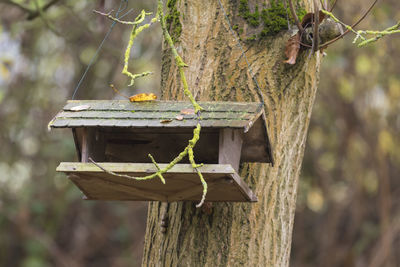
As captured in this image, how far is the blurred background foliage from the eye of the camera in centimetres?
705

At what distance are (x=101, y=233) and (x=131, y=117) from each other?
243 inches

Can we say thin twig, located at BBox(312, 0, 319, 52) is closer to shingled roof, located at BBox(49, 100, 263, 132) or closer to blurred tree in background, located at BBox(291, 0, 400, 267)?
shingled roof, located at BBox(49, 100, 263, 132)

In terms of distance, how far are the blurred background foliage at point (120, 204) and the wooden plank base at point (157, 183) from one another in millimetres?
4967

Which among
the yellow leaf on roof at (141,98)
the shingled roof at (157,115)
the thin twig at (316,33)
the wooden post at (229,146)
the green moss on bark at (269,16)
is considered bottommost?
the wooden post at (229,146)

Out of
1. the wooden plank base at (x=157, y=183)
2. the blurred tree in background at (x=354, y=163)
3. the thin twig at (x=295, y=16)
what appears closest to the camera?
the wooden plank base at (x=157, y=183)

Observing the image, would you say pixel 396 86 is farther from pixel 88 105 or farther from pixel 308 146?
pixel 88 105

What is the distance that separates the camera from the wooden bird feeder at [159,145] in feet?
6.16

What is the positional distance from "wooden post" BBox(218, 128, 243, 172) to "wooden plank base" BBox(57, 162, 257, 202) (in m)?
0.08

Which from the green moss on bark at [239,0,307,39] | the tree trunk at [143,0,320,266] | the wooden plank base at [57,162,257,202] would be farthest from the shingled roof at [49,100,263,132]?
the green moss on bark at [239,0,307,39]

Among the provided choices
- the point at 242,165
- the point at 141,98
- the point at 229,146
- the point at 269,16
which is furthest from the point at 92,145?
the point at 269,16

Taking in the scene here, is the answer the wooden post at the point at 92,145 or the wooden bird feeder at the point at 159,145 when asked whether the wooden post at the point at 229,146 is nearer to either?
the wooden bird feeder at the point at 159,145

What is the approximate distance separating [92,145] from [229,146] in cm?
49

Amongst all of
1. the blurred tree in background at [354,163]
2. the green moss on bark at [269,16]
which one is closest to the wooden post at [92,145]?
the green moss on bark at [269,16]

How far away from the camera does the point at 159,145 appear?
7.10 feet
